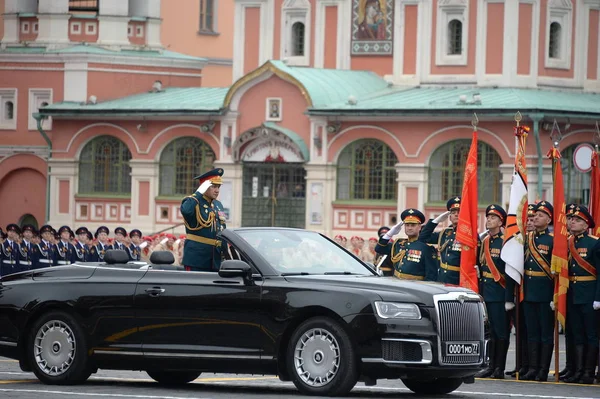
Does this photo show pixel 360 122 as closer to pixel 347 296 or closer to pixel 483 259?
pixel 483 259

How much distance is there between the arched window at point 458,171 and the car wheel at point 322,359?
2801 cm

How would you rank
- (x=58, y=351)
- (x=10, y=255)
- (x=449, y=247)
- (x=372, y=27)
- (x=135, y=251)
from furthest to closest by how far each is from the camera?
(x=372, y=27) → (x=135, y=251) → (x=10, y=255) → (x=449, y=247) → (x=58, y=351)

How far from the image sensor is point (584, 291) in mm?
18359

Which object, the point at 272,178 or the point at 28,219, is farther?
the point at 28,219

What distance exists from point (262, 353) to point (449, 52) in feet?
105

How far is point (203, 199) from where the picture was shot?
18141mm

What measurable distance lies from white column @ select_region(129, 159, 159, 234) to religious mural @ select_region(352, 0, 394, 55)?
6.66 meters

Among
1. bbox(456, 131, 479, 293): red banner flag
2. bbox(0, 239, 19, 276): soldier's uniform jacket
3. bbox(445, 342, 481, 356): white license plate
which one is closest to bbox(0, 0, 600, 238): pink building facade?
bbox(0, 239, 19, 276): soldier's uniform jacket

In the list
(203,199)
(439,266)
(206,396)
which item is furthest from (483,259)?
(206,396)

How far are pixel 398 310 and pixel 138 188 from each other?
110 feet

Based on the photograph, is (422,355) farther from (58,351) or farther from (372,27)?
(372,27)

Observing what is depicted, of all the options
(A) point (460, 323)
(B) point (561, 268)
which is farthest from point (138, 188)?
(A) point (460, 323)

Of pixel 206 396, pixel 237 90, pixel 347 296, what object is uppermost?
pixel 237 90

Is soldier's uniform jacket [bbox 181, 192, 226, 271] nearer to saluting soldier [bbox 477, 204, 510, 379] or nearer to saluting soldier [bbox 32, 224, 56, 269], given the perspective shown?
saluting soldier [bbox 477, 204, 510, 379]
